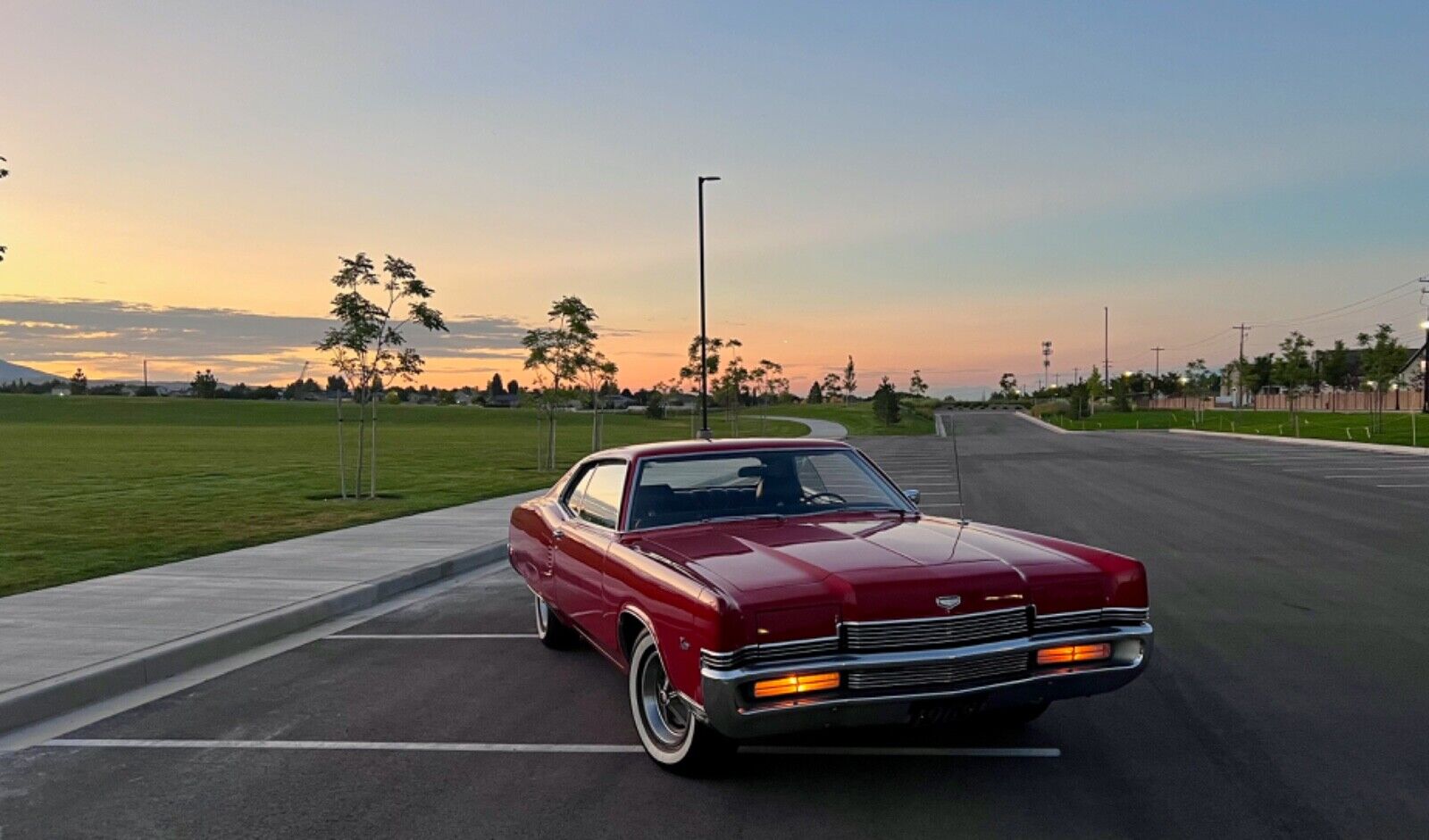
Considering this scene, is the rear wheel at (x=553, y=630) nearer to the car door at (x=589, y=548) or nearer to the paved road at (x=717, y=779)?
the paved road at (x=717, y=779)

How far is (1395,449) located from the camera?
32875mm

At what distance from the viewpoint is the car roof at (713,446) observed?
20.0 ft

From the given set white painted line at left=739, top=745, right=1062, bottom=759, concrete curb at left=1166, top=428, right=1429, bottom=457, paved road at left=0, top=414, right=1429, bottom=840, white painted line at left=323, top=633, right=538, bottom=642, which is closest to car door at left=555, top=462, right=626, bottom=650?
paved road at left=0, top=414, right=1429, bottom=840

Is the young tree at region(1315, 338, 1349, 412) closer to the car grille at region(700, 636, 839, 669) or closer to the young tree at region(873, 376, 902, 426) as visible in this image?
the young tree at region(873, 376, 902, 426)

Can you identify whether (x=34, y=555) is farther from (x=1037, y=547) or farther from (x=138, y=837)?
(x=1037, y=547)

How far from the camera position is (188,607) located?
27.3ft

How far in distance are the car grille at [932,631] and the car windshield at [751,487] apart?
173 cm

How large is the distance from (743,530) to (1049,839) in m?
2.11

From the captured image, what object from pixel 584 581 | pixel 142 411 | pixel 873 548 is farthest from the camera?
pixel 142 411

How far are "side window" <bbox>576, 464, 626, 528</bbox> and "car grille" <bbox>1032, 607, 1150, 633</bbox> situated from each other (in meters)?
2.32

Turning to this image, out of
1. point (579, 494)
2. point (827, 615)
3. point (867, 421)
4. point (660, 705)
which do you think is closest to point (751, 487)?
point (579, 494)

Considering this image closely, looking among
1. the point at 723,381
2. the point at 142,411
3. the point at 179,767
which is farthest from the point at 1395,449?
the point at 142,411

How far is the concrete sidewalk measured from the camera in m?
6.33

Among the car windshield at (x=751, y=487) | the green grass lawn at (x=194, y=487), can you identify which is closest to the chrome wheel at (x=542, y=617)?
the car windshield at (x=751, y=487)
